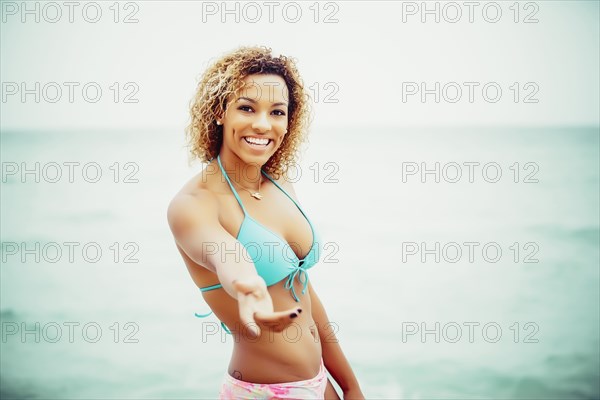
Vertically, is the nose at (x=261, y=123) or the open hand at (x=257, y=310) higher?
the nose at (x=261, y=123)

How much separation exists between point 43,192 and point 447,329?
9.02 meters

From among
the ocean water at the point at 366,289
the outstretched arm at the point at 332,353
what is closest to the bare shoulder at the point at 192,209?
the outstretched arm at the point at 332,353

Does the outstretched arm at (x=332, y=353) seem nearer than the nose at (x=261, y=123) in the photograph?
No

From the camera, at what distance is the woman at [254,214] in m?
1.53

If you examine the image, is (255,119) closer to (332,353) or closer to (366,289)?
(332,353)

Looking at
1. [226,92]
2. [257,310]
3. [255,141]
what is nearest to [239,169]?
[255,141]

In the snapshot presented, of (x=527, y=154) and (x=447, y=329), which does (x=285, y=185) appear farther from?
(x=527, y=154)

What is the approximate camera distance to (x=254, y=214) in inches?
63.5

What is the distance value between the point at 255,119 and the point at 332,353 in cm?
81

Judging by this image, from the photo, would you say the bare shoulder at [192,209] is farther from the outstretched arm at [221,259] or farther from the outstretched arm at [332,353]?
the outstretched arm at [332,353]

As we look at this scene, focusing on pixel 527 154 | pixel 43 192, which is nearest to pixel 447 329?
→ pixel 43 192

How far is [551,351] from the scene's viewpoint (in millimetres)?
5047

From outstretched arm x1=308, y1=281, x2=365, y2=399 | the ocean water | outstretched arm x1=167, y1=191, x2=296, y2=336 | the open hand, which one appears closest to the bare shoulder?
outstretched arm x1=167, y1=191, x2=296, y2=336

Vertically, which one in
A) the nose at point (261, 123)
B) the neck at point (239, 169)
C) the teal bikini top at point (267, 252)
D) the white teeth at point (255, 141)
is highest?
the nose at point (261, 123)
